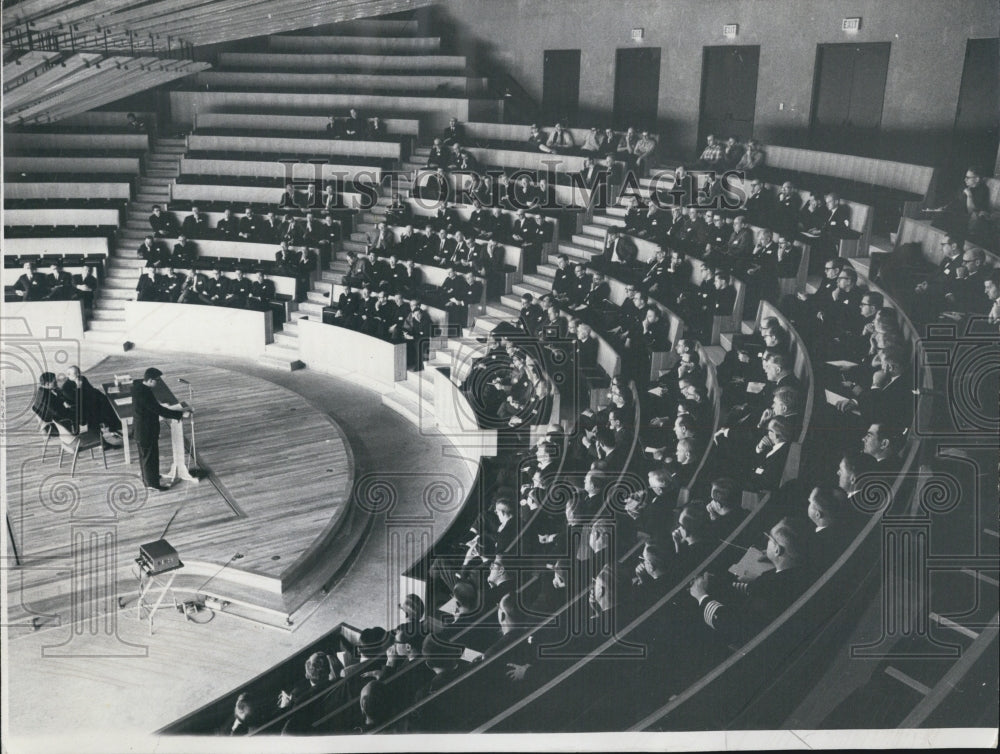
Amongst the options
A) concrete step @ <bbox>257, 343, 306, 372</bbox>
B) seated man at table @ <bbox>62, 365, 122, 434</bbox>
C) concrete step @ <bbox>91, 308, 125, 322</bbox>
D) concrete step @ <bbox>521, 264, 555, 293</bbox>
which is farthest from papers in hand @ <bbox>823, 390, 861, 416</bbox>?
concrete step @ <bbox>91, 308, 125, 322</bbox>

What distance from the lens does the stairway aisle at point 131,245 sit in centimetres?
891

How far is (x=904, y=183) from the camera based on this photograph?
6.34 metres

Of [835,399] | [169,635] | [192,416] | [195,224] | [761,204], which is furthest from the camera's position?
[195,224]

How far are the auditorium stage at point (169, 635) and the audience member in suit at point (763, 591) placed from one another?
2.00 metres

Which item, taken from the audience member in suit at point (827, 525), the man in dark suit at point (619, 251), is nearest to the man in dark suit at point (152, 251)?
the man in dark suit at point (619, 251)

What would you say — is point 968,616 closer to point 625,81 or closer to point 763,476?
point 763,476

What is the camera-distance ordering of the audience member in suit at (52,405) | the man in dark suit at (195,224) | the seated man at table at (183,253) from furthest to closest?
1. the man in dark suit at (195,224)
2. the seated man at table at (183,253)
3. the audience member in suit at (52,405)

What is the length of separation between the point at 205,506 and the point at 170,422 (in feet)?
2.56

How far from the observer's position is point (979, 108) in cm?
606

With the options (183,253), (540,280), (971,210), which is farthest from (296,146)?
(971,210)

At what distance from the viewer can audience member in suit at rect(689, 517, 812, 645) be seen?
4.66 metres

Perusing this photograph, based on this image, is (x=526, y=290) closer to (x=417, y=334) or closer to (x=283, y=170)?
(x=417, y=334)

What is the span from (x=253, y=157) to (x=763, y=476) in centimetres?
628

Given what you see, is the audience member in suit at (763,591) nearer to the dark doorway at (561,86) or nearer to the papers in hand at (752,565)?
the papers in hand at (752,565)
